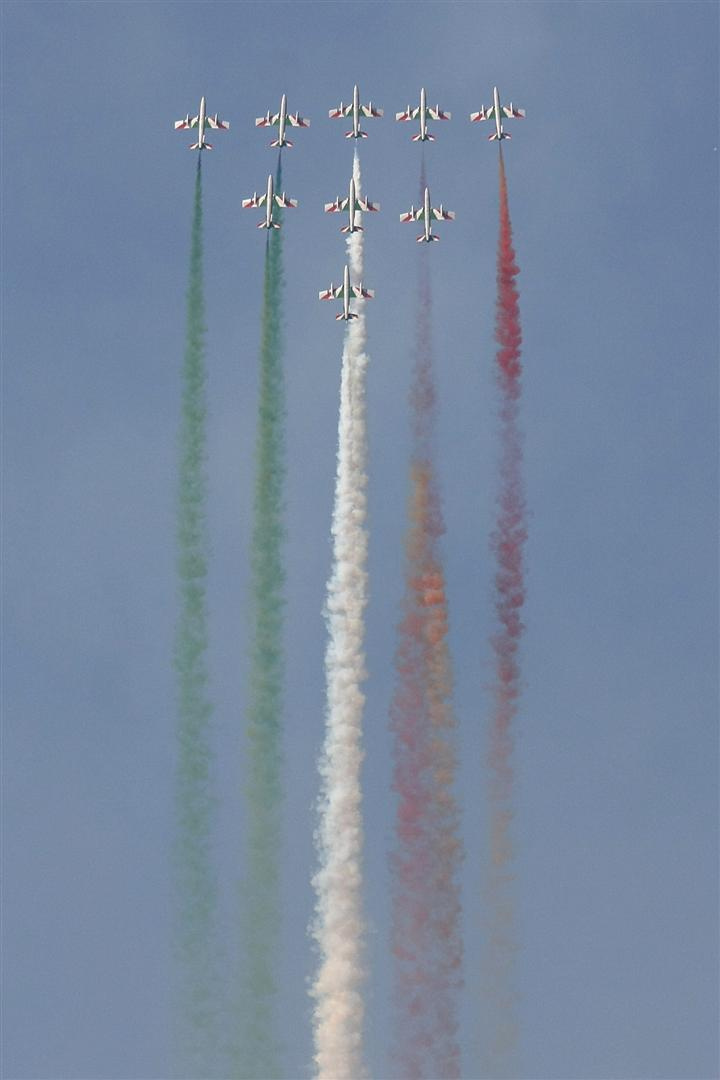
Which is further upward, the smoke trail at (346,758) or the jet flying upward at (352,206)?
the jet flying upward at (352,206)

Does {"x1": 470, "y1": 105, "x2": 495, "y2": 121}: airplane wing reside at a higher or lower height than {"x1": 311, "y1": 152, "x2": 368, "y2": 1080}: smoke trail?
higher

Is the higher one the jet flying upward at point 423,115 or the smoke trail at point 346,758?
the jet flying upward at point 423,115

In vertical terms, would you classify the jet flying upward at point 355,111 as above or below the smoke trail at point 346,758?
above

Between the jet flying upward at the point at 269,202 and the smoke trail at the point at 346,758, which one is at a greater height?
the jet flying upward at the point at 269,202

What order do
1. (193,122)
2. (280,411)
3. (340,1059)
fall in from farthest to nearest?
(193,122) → (280,411) → (340,1059)

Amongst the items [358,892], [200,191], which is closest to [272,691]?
[358,892]

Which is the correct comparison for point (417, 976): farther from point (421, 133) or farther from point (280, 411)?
point (421, 133)

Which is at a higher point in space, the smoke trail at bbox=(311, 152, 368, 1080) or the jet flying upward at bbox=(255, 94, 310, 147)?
the jet flying upward at bbox=(255, 94, 310, 147)

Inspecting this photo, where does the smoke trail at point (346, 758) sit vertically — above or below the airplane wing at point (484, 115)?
below
